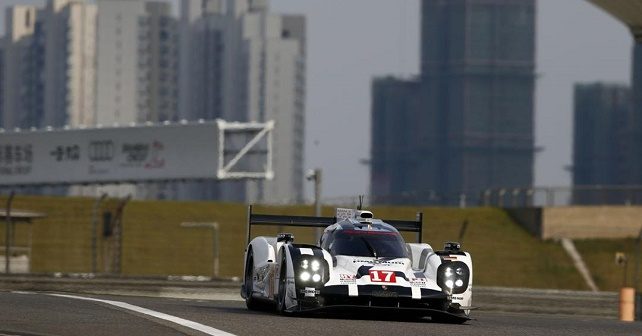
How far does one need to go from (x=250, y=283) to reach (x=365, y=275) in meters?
3.30

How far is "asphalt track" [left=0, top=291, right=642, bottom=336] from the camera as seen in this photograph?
16453 millimetres

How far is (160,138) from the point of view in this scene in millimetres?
77812

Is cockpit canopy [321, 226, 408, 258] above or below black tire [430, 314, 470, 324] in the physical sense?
above

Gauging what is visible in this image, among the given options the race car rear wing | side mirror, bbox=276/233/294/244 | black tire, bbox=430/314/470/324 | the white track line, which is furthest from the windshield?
the white track line

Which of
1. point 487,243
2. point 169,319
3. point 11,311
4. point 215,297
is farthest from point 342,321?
point 487,243

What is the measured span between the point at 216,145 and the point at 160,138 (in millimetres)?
2749

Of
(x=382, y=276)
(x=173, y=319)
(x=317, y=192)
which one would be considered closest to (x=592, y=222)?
(x=317, y=192)

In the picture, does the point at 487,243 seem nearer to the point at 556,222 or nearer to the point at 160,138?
the point at 556,222

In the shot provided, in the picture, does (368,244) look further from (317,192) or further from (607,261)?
(607,261)

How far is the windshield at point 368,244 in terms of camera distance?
20969 millimetres

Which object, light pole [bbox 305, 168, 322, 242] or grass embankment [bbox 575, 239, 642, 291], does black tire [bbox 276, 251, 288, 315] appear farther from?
grass embankment [bbox 575, 239, 642, 291]

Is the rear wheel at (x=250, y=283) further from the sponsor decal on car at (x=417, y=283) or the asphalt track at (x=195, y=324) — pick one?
the sponsor decal on car at (x=417, y=283)

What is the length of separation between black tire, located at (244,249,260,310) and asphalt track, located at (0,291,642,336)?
1457mm

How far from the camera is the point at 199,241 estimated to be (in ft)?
215
